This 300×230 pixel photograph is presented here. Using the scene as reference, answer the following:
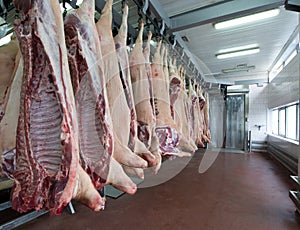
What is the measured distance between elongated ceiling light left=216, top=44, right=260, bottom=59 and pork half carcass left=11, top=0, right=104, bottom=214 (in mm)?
3556

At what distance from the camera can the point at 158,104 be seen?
3.42ft

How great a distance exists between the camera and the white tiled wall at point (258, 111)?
6684 millimetres

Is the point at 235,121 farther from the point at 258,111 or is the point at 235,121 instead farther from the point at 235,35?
the point at 235,35

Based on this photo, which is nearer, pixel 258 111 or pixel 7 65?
pixel 7 65

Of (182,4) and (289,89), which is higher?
(182,4)

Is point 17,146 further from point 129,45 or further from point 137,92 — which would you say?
point 129,45

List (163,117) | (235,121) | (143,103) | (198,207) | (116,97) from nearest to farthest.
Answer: (116,97) < (143,103) < (163,117) < (198,207) < (235,121)

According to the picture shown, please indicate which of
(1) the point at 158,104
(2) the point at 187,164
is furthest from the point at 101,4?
(2) the point at 187,164

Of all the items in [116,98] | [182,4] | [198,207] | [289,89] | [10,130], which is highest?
[182,4]

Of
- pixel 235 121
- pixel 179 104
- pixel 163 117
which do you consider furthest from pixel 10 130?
pixel 235 121

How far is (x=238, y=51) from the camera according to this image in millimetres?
3557

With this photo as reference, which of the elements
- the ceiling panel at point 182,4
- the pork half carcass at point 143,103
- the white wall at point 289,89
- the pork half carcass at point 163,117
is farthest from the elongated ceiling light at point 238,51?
the pork half carcass at point 143,103

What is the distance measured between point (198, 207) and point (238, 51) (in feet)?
8.99

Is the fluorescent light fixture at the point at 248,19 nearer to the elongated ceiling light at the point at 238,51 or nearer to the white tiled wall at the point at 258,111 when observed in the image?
the elongated ceiling light at the point at 238,51
